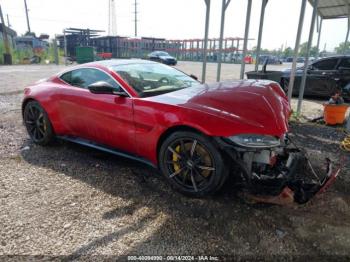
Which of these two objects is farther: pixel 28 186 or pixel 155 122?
pixel 28 186

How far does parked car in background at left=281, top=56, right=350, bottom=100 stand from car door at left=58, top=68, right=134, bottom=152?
22.8 feet

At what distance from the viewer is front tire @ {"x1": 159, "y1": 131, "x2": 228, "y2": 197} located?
2713mm

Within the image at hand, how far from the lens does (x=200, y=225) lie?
2533mm

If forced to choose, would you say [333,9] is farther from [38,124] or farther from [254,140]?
[38,124]

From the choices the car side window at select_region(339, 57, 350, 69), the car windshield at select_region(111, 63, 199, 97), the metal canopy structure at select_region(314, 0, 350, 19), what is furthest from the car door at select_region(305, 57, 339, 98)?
the car windshield at select_region(111, 63, 199, 97)

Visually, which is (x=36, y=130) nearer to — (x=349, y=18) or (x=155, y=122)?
(x=155, y=122)

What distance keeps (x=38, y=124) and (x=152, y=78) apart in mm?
2122

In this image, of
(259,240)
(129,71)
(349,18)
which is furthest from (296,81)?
(259,240)

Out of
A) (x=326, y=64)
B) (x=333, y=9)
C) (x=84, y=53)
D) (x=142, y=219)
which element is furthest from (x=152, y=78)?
(x=84, y=53)

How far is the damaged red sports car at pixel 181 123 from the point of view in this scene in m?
2.60

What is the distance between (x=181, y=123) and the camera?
282cm

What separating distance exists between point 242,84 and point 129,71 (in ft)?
4.95

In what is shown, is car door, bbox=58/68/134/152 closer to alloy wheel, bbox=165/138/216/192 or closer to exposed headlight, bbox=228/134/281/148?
alloy wheel, bbox=165/138/216/192

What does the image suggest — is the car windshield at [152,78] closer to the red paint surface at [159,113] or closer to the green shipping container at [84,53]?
the red paint surface at [159,113]
